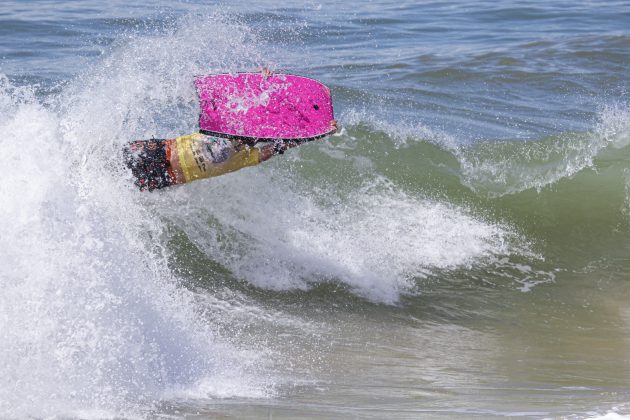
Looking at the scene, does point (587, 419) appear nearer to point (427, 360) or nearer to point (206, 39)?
point (427, 360)

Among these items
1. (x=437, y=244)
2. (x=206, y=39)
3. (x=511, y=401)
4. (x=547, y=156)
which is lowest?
(x=511, y=401)

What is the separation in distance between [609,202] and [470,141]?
1.69 meters

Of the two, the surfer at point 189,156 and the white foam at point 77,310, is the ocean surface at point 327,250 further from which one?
the surfer at point 189,156

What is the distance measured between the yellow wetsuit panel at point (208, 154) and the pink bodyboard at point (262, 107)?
203 millimetres

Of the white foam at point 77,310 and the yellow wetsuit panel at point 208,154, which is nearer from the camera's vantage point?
the white foam at point 77,310

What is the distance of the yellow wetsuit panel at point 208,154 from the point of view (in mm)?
5867

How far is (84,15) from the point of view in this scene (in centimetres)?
1430

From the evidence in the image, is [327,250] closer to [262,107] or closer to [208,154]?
[208,154]

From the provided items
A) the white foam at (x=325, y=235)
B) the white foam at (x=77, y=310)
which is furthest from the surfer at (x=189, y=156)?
the white foam at (x=325, y=235)

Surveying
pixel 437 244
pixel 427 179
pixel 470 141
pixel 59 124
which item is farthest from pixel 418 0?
pixel 59 124

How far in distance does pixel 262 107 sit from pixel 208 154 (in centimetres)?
47

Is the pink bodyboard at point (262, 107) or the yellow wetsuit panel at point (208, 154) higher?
the pink bodyboard at point (262, 107)

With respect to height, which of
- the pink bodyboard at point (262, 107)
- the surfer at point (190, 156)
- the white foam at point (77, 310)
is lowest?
the white foam at point (77, 310)

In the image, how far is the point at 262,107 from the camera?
5730 millimetres
